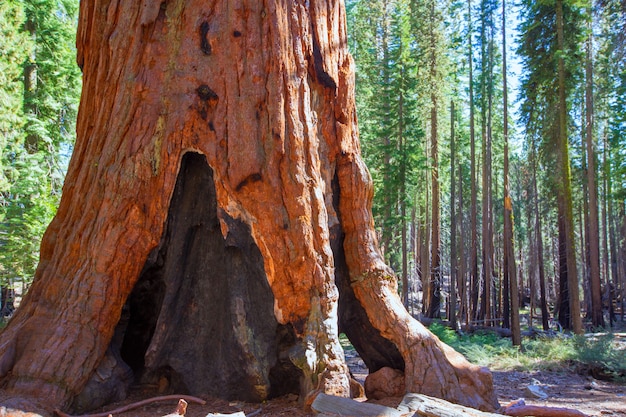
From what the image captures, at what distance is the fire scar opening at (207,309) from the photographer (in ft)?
21.1

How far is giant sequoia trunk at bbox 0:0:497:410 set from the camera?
6008mm

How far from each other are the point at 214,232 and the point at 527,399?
18.1 feet

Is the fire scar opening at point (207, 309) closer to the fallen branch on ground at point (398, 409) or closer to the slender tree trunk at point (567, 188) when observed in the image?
the fallen branch on ground at point (398, 409)

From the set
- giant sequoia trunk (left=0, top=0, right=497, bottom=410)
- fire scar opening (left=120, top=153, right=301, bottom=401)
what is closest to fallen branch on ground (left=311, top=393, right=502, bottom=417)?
giant sequoia trunk (left=0, top=0, right=497, bottom=410)

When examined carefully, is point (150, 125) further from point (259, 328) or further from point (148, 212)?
point (259, 328)

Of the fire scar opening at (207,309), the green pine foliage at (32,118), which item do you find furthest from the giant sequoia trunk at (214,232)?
A: the green pine foliage at (32,118)

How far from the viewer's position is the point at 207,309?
271 inches

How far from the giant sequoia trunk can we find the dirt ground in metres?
0.30

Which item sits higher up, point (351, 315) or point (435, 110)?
point (435, 110)

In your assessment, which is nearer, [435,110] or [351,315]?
[351,315]

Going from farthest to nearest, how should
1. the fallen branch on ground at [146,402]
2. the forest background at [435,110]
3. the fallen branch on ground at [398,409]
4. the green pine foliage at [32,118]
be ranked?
the forest background at [435,110] < the green pine foliage at [32,118] < the fallen branch on ground at [146,402] < the fallen branch on ground at [398,409]

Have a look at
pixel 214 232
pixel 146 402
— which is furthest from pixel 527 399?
pixel 146 402

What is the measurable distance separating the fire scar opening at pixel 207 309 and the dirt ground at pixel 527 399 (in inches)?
12.7

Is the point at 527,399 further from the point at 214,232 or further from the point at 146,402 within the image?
the point at 146,402
